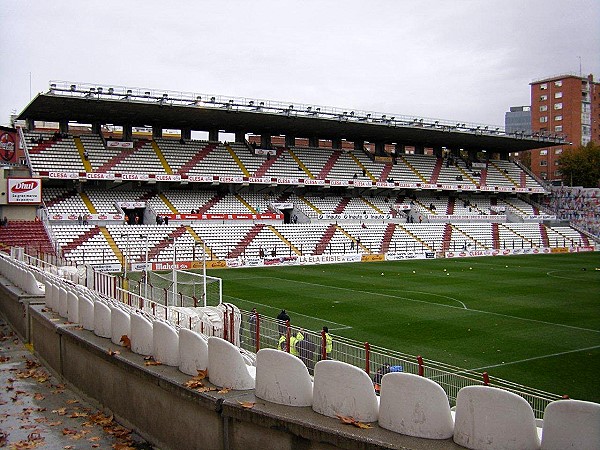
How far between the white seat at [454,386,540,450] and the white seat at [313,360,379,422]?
0.80m

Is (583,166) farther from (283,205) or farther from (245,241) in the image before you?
(245,241)

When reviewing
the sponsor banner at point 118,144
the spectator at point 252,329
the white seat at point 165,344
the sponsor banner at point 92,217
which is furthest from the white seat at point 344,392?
the sponsor banner at point 118,144

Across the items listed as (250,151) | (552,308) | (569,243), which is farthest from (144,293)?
(569,243)

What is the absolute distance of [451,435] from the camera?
5148 millimetres

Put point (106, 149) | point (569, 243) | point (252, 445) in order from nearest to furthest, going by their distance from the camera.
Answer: point (252, 445)
point (106, 149)
point (569, 243)

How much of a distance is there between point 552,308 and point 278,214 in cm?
2981

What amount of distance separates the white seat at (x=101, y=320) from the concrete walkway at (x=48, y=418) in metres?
0.96

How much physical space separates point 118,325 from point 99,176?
129 feet

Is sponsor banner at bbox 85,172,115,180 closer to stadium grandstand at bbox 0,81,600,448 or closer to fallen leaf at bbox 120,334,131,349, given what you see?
stadium grandstand at bbox 0,81,600,448

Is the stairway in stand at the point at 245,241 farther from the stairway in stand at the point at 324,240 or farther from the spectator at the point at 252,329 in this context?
the spectator at the point at 252,329

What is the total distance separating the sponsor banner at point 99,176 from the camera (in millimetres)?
45969

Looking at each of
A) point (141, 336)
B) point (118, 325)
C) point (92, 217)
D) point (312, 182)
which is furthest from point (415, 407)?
point (312, 182)

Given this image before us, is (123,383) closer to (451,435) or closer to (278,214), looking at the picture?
(451,435)

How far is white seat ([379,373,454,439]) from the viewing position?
16.8ft
